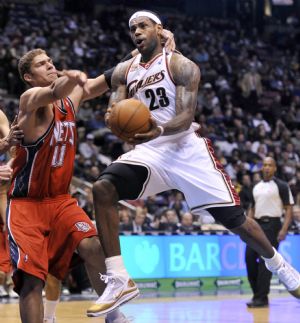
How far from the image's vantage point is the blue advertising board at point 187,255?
45.9 feet

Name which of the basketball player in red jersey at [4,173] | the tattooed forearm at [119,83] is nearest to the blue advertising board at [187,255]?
the basketball player in red jersey at [4,173]

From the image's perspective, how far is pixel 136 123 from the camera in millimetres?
6590

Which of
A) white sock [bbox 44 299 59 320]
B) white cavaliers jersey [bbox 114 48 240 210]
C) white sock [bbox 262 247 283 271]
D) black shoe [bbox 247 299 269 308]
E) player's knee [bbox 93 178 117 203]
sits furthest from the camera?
black shoe [bbox 247 299 269 308]

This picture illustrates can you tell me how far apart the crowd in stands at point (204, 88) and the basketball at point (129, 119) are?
26.2ft

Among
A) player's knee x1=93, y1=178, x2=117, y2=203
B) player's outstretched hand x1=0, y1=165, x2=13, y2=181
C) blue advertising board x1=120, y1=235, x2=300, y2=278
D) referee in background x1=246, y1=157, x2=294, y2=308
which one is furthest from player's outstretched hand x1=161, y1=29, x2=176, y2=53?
blue advertising board x1=120, y1=235, x2=300, y2=278

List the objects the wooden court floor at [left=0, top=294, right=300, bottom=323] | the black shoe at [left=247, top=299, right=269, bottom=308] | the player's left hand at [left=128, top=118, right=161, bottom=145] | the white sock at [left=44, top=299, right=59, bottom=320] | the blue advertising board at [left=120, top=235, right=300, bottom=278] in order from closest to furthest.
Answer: the player's left hand at [left=128, top=118, right=161, bottom=145] → the white sock at [left=44, top=299, right=59, bottom=320] → the wooden court floor at [left=0, top=294, right=300, bottom=323] → the black shoe at [left=247, top=299, right=269, bottom=308] → the blue advertising board at [left=120, top=235, right=300, bottom=278]

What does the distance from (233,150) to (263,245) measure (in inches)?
542

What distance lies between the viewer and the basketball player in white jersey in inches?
276

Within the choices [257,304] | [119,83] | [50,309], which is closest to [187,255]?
[257,304]

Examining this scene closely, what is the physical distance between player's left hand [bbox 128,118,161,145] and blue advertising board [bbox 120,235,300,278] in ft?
23.6

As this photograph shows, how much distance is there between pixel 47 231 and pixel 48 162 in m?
0.52

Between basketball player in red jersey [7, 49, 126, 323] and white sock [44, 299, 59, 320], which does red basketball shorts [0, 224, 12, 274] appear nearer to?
white sock [44, 299, 59, 320]

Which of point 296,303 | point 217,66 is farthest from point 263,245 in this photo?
point 217,66

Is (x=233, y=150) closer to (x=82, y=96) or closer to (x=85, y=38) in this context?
(x=85, y=38)
